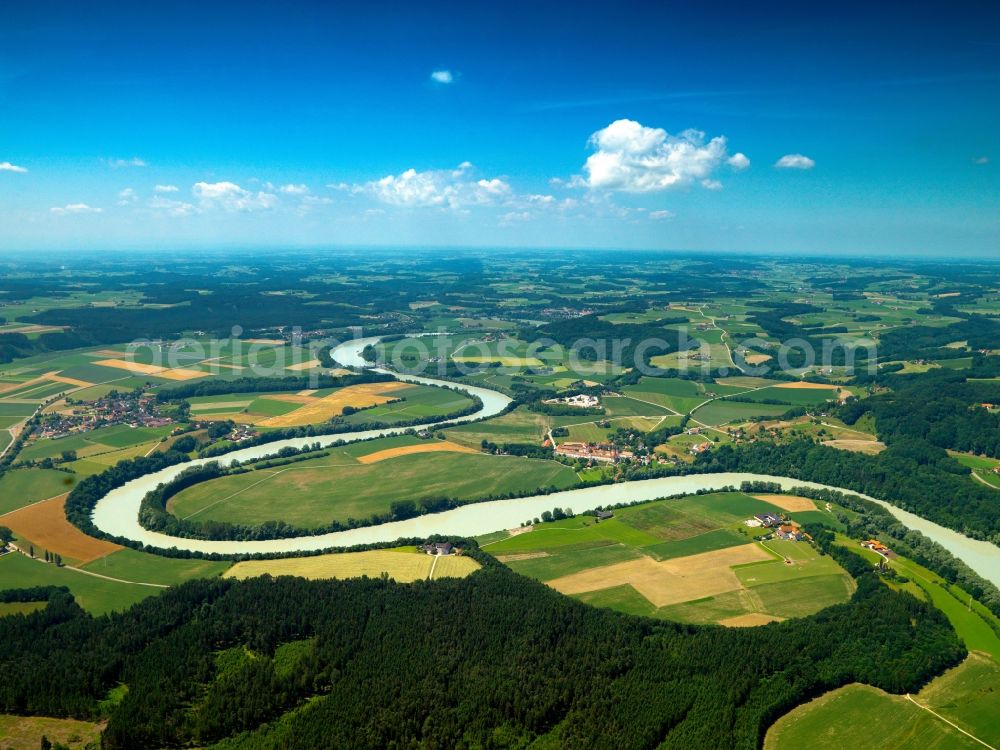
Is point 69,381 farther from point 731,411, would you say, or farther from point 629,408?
point 731,411

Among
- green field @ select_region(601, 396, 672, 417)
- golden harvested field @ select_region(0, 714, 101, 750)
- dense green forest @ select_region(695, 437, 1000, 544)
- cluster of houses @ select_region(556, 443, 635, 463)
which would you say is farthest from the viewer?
green field @ select_region(601, 396, 672, 417)

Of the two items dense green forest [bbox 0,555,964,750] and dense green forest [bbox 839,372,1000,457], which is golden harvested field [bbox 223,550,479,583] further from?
dense green forest [bbox 839,372,1000,457]

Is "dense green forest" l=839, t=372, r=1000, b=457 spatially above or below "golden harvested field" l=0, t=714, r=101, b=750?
above

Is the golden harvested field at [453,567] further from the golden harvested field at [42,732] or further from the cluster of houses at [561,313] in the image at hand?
the cluster of houses at [561,313]

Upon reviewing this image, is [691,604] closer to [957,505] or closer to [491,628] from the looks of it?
[491,628]

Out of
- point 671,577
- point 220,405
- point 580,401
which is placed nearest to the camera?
point 671,577

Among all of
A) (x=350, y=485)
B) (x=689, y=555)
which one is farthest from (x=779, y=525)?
(x=350, y=485)

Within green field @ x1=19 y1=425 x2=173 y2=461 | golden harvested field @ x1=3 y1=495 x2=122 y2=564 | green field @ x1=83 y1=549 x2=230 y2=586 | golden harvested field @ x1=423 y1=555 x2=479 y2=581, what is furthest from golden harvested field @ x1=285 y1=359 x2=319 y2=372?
golden harvested field @ x1=423 y1=555 x2=479 y2=581
